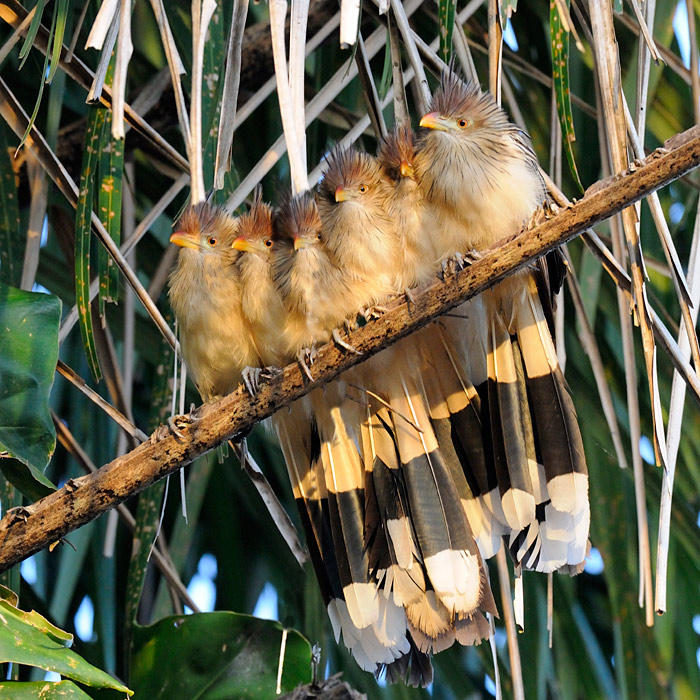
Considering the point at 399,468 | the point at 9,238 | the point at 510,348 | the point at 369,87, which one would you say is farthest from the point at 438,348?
the point at 9,238

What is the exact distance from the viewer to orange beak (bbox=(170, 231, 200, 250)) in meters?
2.32

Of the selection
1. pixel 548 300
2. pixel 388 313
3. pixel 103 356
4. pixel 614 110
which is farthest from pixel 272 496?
pixel 614 110

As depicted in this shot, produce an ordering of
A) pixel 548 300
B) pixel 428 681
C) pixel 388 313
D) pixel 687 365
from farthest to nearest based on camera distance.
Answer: pixel 548 300 → pixel 428 681 → pixel 388 313 → pixel 687 365

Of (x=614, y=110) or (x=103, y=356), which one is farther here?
(x=103, y=356)

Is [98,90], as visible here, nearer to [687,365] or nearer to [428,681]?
[687,365]

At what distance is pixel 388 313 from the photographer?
5.43 ft

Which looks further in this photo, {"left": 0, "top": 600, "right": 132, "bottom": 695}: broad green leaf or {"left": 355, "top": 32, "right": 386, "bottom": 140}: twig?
{"left": 355, "top": 32, "right": 386, "bottom": 140}: twig

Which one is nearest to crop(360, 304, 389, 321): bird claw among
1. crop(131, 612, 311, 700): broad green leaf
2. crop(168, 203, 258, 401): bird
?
crop(168, 203, 258, 401): bird

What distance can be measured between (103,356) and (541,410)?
0.93 meters

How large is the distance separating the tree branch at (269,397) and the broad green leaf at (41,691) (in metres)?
0.24

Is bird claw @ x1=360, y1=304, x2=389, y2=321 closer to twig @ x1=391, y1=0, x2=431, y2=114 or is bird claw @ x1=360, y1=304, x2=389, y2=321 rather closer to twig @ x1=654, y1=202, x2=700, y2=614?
twig @ x1=391, y1=0, x2=431, y2=114

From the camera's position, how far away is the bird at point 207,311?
7.38ft

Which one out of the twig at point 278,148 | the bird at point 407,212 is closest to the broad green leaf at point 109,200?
the twig at point 278,148

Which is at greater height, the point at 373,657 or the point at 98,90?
the point at 98,90
